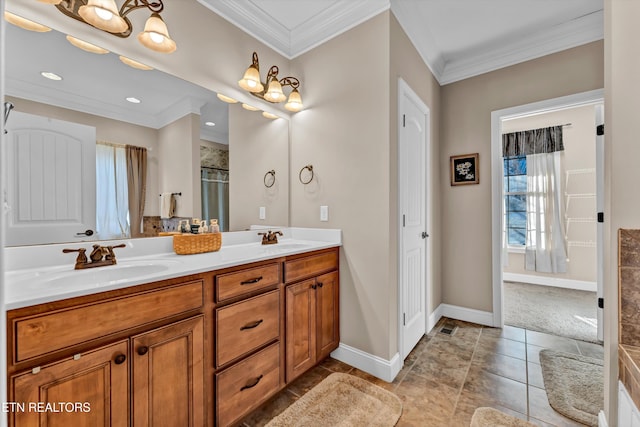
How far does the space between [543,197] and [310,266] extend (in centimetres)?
419

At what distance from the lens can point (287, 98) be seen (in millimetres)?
2418

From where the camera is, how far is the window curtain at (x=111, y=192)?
1467 mm

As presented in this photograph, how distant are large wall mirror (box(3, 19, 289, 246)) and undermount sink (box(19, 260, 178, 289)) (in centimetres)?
26

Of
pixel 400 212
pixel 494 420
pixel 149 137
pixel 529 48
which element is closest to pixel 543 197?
pixel 529 48

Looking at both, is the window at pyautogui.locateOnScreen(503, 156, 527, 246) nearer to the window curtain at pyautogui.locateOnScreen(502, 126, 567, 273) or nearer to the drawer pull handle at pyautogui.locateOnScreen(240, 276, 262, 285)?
the window curtain at pyautogui.locateOnScreen(502, 126, 567, 273)

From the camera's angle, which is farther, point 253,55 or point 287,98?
point 287,98

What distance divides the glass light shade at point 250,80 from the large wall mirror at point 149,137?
19 cm

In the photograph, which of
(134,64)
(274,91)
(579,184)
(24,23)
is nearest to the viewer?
(24,23)

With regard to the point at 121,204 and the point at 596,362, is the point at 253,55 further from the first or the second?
the point at 596,362

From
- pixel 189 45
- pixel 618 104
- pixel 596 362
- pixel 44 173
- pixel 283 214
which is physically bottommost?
pixel 596 362

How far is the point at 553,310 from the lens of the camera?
3.12 meters

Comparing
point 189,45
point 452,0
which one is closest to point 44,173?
point 189,45

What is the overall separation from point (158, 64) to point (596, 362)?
3.72 meters

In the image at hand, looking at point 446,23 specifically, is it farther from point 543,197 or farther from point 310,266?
point 543,197
